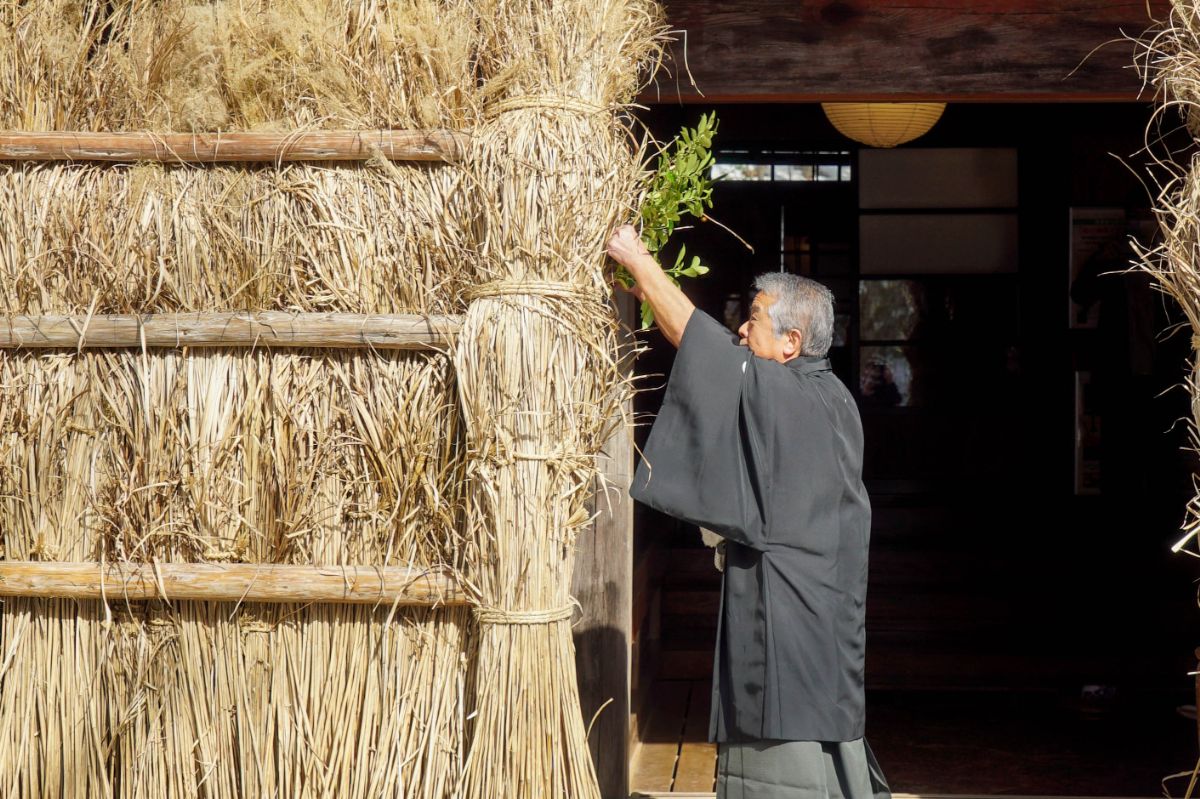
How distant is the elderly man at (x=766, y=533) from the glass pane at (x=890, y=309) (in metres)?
4.80

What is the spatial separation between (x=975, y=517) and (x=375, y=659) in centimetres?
473

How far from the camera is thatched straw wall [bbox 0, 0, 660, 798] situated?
7.48 ft

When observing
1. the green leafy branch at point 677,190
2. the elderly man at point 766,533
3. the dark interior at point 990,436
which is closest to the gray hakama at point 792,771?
the elderly man at point 766,533

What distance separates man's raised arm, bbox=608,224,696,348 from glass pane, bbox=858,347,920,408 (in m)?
4.97

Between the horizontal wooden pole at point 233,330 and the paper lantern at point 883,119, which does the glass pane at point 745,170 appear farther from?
the horizontal wooden pole at point 233,330

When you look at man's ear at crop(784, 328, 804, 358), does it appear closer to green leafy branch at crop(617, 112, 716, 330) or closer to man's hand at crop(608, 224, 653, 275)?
green leafy branch at crop(617, 112, 716, 330)

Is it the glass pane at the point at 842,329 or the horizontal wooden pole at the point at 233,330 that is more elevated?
the glass pane at the point at 842,329

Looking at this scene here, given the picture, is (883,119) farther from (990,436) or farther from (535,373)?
(990,436)

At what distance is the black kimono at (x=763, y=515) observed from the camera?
2338 millimetres

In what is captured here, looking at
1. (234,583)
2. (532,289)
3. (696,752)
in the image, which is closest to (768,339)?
(532,289)

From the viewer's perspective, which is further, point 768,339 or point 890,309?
point 890,309

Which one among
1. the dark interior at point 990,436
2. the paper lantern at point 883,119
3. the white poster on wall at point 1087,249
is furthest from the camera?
the white poster on wall at point 1087,249

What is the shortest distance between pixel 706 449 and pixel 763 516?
0.18 m

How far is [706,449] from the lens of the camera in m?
2.33
